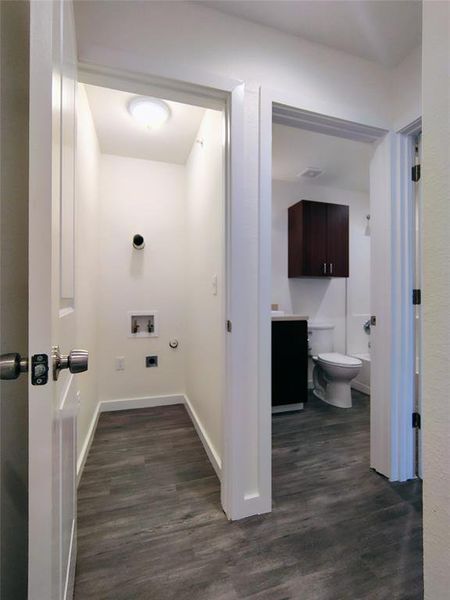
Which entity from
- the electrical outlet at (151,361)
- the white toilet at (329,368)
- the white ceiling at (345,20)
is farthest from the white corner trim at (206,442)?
the white ceiling at (345,20)

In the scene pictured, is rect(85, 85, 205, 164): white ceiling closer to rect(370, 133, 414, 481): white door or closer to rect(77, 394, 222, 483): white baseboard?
rect(370, 133, 414, 481): white door

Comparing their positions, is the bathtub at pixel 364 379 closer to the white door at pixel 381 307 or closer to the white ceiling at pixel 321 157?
the white door at pixel 381 307

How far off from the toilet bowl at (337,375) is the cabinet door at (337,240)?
0.94 meters

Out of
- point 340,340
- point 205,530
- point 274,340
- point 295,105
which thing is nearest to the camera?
point 205,530

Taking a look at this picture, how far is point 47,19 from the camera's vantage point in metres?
0.54

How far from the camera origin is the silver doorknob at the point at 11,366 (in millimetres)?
502

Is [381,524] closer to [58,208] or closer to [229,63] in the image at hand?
[58,208]

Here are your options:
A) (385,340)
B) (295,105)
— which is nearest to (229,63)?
(295,105)

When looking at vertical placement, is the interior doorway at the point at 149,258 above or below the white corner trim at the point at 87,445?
above

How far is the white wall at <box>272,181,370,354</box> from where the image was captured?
320 centimetres

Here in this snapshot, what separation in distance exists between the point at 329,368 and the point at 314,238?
4.54ft

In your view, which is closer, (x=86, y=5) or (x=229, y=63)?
(x=86, y=5)

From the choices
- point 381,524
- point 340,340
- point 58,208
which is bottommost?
point 381,524

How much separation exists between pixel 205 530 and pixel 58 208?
1479mm
